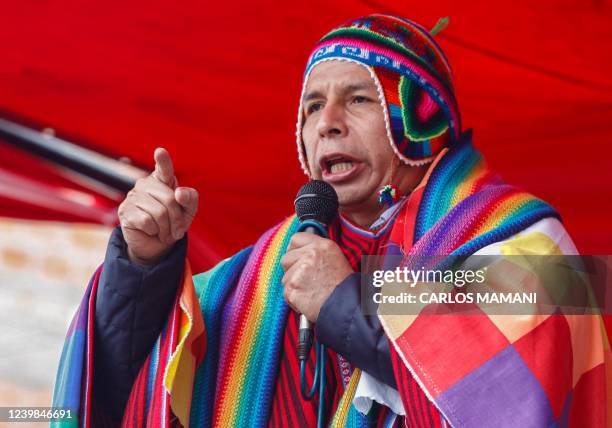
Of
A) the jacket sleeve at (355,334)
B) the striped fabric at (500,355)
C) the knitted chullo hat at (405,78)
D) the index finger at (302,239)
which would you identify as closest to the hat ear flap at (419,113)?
the knitted chullo hat at (405,78)

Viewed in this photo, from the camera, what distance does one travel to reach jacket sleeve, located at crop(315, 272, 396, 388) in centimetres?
188

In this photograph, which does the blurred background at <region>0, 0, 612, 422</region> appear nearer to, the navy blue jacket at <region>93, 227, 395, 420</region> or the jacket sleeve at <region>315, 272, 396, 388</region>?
the navy blue jacket at <region>93, 227, 395, 420</region>

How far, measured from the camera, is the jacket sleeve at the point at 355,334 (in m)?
1.88

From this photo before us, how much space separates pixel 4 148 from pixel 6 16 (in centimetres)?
53

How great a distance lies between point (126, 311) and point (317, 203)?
0.54 m

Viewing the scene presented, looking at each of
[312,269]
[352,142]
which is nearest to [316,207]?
[312,269]

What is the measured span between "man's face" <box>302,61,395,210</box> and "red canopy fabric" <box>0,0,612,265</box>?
1.12 metres

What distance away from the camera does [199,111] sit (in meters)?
3.73

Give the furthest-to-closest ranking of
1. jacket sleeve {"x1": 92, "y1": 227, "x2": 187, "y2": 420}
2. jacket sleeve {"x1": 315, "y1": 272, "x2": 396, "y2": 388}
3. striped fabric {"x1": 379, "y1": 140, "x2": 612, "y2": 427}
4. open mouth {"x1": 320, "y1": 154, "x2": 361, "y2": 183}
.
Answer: open mouth {"x1": 320, "y1": 154, "x2": 361, "y2": 183} < jacket sleeve {"x1": 92, "y1": 227, "x2": 187, "y2": 420} < jacket sleeve {"x1": 315, "y1": 272, "x2": 396, "y2": 388} < striped fabric {"x1": 379, "y1": 140, "x2": 612, "y2": 427}

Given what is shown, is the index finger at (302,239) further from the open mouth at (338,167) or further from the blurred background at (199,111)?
the blurred background at (199,111)

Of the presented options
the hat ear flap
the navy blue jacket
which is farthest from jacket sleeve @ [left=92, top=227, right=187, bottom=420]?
the hat ear flap

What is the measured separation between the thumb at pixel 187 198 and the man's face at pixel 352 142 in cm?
47

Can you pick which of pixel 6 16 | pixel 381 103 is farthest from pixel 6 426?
pixel 381 103

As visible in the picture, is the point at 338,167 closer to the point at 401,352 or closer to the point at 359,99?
the point at 359,99
